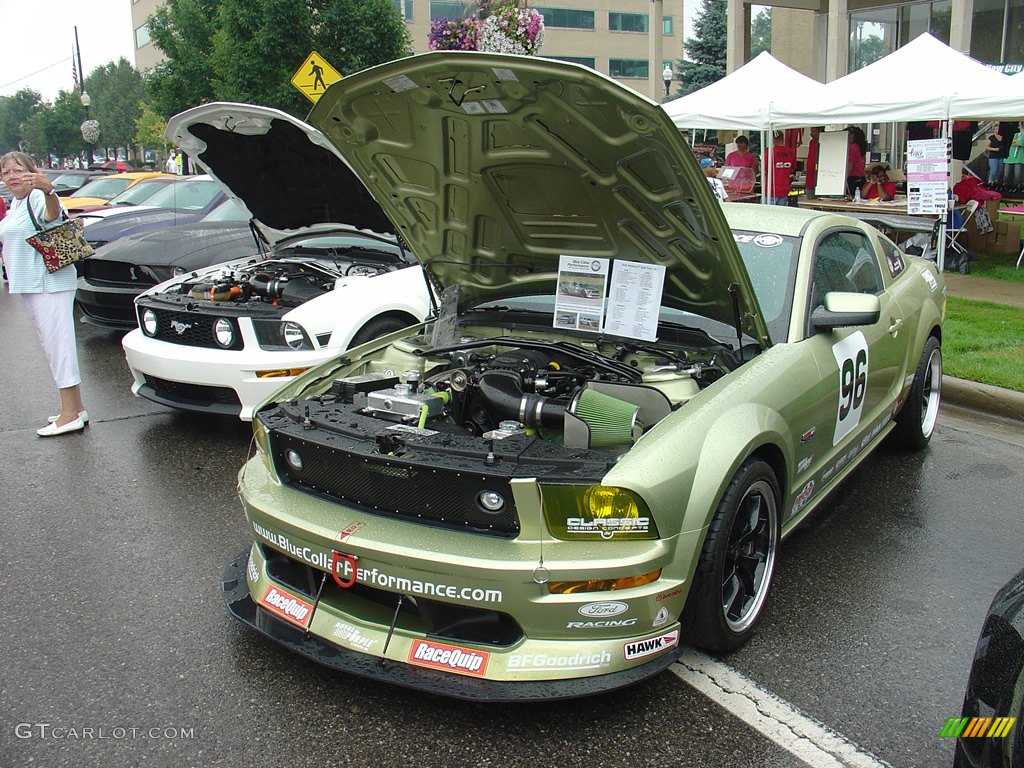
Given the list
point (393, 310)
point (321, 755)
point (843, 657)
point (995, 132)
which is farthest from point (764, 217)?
point (995, 132)

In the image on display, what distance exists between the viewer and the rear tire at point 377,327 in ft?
19.0

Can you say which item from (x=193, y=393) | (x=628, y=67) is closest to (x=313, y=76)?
(x=193, y=393)

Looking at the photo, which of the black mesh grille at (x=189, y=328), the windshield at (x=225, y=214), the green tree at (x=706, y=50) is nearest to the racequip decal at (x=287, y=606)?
the black mesh grille at (x=189, y=328)

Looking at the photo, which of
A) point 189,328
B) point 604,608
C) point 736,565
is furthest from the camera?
point 189,328

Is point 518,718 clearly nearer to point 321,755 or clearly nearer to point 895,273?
point 321,755

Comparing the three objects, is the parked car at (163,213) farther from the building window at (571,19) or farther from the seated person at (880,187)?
the building window at (571,19)

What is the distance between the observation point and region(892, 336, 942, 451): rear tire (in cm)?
514

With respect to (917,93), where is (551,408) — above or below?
below

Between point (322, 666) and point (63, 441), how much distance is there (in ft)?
12.0

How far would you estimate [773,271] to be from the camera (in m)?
4.03

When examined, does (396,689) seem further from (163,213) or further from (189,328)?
(163,213)

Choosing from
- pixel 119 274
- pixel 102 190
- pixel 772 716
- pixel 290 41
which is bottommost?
pixel 772 716

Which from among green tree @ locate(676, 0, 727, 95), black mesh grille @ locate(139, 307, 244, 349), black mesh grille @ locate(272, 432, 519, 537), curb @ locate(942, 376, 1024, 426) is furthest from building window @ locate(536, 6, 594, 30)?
black mesh grille @ locate(272, 432, 519, 537)

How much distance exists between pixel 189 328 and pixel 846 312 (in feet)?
13.1
